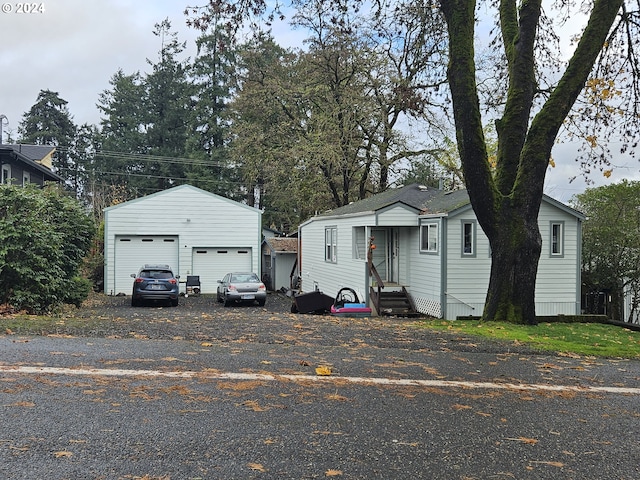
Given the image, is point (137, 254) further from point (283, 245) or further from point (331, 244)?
point (331, 244)

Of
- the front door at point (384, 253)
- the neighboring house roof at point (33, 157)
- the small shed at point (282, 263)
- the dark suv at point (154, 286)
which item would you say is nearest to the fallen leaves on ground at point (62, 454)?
the dark suv at point (154, 286)

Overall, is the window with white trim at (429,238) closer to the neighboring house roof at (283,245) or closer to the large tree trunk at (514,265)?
the large tree trunk at (514,265)

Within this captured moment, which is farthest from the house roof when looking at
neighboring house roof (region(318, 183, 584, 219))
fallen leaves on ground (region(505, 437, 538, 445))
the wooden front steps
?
fallen leaves on ground (region(505, 437, 538, 445))

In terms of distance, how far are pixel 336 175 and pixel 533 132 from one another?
19035mm

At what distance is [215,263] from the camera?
94.4 ft

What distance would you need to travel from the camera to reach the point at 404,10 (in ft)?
45.8

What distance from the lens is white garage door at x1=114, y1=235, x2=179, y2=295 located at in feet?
89.6

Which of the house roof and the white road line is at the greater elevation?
the house roof

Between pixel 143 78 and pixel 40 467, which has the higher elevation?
pixel 143 78

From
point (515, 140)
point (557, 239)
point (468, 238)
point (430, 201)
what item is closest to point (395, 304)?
point (468, 238)

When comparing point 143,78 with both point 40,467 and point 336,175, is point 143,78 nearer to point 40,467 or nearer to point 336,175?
point 336,175

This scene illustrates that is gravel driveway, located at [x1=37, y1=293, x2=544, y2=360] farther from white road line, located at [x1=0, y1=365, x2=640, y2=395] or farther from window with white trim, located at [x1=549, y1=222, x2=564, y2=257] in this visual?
window with white trim, located at [x1=549, y1=222, x2=564, y2=257]

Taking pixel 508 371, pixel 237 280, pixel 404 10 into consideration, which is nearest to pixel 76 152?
pixel 237 280

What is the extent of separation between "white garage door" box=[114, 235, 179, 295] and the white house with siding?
32.4 feet
